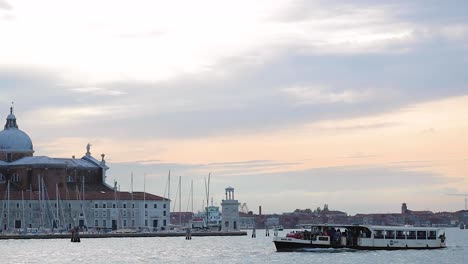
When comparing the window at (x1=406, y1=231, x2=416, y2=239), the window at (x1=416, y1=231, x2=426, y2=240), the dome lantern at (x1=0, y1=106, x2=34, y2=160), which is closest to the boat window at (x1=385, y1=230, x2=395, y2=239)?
the window at (x1=406, y1=231, x2=416, y2=239)

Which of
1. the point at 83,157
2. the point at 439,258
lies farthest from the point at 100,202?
the point at 439,258

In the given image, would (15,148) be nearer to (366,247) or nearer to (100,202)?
(100,202)

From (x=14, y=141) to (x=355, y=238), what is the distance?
90225 millimetres

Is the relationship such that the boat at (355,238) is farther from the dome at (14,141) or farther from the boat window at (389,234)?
the dome at (14,141)

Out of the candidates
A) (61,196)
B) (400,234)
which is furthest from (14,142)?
(400,234)

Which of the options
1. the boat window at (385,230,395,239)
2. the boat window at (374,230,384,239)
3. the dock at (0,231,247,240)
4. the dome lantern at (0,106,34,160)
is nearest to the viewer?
the boat window at (374,230,384,239)

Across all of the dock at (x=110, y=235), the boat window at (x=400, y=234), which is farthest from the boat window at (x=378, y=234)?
the dock at (x=110, y=235)

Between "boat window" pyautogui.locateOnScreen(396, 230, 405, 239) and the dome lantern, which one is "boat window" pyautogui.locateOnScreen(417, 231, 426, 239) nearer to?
"boat window" pyautogui.locateOnScreen(396, 230, 405, 239)

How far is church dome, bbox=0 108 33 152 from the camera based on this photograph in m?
159

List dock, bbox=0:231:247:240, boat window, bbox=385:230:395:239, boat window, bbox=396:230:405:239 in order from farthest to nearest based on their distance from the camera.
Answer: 1. dock, bbox=0:231:247:240
2. boat window, bbox=396:230:405:239
3. boat window, bbox=385:230:395:239

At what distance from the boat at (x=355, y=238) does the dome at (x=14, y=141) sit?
283 feet

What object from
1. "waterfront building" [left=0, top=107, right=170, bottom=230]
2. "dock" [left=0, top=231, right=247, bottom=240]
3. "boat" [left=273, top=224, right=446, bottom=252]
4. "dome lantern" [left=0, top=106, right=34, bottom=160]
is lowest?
"dock" [left=0, top=231, right=247, bottom=240]

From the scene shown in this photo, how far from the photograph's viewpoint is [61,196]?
15100 centimetres

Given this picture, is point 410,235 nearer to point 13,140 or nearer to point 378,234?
point 378,234
